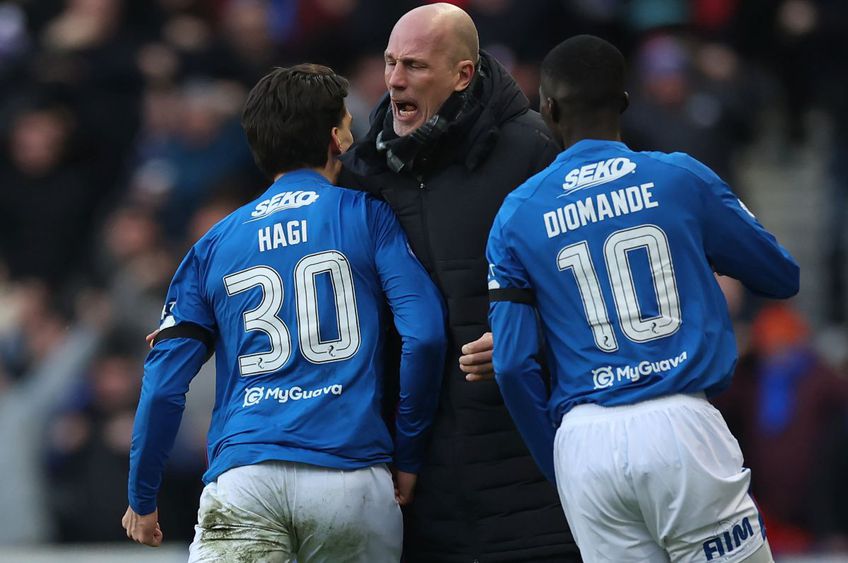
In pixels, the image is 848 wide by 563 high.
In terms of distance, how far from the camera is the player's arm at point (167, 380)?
5172 millimetres

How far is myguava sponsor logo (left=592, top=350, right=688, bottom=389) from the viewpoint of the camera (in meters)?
4.71

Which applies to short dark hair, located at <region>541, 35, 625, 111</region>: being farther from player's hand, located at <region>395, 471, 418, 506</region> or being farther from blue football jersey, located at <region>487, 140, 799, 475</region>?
player's hand, located at <region>395, 471, 418, 506</region>

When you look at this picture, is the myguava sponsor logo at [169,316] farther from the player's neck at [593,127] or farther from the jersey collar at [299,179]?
the player's neck at [593,127]

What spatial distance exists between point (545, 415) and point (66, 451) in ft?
20.2

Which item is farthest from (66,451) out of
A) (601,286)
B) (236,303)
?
(601,286)

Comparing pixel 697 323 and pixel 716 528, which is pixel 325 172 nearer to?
pixel 697 323

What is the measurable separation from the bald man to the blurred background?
4525mm

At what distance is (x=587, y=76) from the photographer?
4.95 meters

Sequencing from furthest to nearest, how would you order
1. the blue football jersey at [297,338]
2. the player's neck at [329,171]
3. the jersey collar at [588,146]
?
the player's neck at [329,171] → the blue football jersey at [297,338] → the jersey collar at [588,146]

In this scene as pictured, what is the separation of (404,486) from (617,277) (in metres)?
1.11

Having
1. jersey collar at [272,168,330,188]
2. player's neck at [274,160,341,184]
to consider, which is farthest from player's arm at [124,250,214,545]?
player's neck at [274,160,341,184]

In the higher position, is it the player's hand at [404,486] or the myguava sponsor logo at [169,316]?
the myguava sponsor logo at [169,316]

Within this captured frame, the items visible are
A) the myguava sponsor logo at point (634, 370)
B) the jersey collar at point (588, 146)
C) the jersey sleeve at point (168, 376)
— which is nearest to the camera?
the myguava sponsor logo at point (634, 370)

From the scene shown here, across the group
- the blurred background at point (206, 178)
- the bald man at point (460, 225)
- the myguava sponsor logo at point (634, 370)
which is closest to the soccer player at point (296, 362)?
the bald man at point (460, 225)
